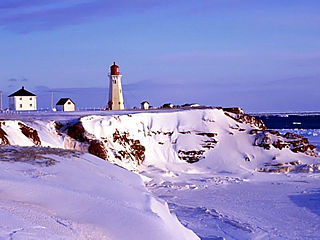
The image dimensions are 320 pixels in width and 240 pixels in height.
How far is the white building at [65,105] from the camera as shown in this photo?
5712cm

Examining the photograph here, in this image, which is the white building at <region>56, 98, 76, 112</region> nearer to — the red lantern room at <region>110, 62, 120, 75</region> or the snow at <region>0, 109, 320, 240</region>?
the red lantern room at <region>110, 62, 120, 75</region>

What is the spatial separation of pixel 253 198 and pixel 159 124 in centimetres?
1675

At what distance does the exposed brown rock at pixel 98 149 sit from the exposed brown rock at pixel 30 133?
14.4 feet

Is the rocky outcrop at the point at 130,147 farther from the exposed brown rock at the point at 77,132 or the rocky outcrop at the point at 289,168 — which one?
the rocky outcrop at the point at 289,168

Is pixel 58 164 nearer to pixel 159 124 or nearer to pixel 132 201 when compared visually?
pixel 132 201

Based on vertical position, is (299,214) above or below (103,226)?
below

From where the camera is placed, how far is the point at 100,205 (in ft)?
29.1

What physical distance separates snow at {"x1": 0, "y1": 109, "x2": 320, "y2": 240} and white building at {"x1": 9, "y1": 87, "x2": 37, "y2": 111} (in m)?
21.7

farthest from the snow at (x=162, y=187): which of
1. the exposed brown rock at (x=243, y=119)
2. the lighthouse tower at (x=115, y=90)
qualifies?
the lighthouse tower at (x=115, y=90)

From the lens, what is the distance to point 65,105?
57.2 metres

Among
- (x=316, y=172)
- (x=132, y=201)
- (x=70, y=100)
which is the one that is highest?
(x=70, y=100)

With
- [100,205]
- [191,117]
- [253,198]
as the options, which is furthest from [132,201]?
[191,117]

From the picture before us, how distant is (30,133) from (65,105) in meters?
30.3

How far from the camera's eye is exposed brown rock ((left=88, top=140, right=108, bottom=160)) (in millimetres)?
31275
